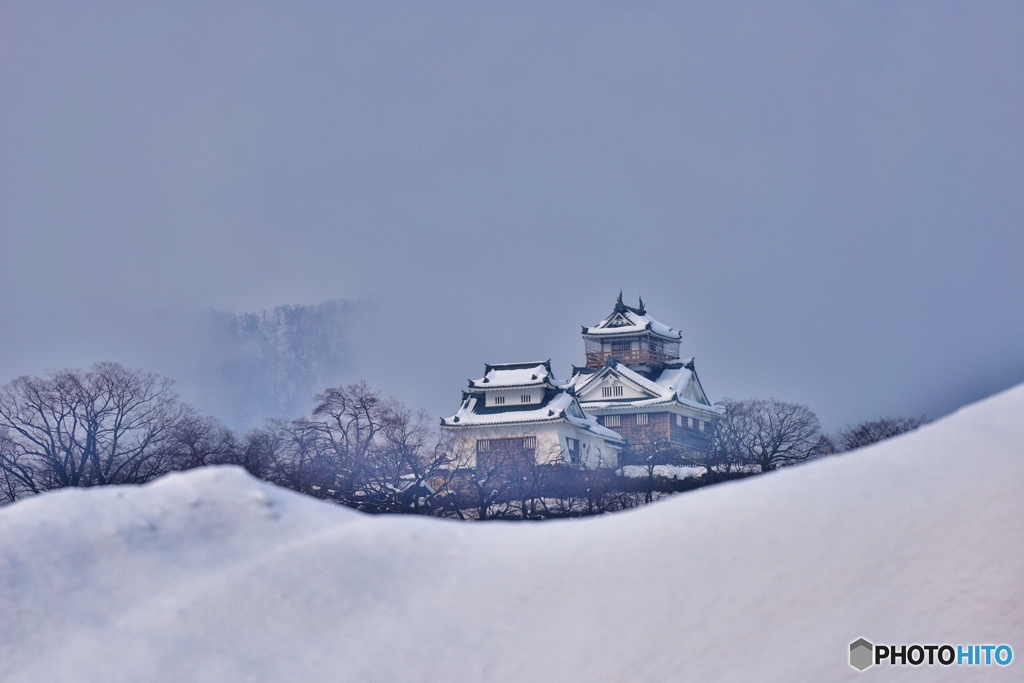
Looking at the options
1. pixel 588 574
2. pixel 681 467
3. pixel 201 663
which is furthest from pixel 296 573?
pixel 681 467

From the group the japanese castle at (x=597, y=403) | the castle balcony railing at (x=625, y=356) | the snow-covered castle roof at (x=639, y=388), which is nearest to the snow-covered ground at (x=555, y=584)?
the japanese castle at (x=597, y=403)

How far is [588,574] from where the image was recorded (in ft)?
15.9

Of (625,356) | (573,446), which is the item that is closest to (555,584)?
(573,446)

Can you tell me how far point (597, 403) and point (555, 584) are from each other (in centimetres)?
4616

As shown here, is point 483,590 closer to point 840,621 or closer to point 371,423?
point 840,621

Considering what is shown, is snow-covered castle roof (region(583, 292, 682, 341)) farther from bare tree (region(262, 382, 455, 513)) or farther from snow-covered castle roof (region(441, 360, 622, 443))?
bare tree (region(262, 382, 455, 513))

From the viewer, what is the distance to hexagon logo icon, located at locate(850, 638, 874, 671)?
450 cm

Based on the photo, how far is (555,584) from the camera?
15.8 feet

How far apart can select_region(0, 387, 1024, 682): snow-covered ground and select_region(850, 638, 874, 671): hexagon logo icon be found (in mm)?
39

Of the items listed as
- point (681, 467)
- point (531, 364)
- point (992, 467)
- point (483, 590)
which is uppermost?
point (531, 364)

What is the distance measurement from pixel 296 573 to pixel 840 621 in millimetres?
2282

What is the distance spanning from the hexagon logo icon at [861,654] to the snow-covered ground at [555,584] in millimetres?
39

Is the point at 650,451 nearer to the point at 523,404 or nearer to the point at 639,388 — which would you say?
the point at 523,404

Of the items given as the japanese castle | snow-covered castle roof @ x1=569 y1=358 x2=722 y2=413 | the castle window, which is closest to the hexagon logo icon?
the japanese castle
